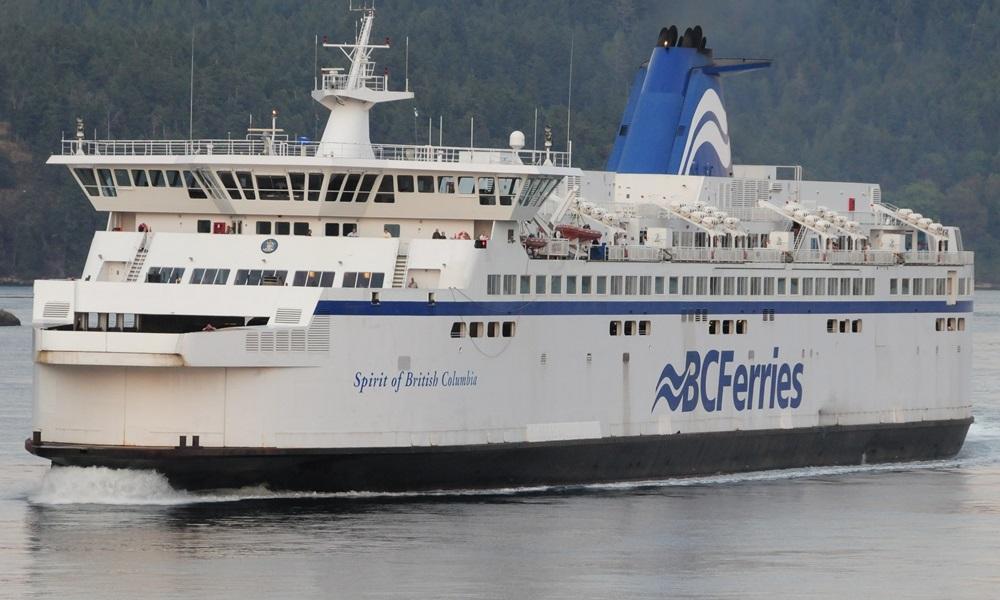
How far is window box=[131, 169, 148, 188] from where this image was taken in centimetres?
3678

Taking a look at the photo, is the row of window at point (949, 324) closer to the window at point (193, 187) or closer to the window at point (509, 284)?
the window at point (509, 284)

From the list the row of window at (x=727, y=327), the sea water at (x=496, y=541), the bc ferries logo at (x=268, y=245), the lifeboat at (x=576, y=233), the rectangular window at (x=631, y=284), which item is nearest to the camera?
the sea water at (x=496, y=541)

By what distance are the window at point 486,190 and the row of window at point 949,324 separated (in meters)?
13.6

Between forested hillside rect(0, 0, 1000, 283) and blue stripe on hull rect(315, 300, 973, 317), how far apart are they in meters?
53.6

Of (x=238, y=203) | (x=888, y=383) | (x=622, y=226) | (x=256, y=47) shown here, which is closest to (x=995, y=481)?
(x=888, y=383)

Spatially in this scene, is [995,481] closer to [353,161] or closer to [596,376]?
[596,376]

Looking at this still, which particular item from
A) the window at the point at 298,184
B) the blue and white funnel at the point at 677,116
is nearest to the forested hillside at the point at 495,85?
the blue and white funnel at the point at 677,116

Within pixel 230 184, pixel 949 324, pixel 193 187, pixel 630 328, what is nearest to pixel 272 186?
pixel 230 184

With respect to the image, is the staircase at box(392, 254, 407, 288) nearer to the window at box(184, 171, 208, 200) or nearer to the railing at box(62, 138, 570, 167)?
the railing at box(62, 138, 570, 167)

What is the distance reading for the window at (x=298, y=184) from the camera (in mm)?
35938

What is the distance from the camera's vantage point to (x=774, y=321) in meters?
42.4

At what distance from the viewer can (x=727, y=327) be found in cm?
4138

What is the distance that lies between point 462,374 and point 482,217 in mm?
2596

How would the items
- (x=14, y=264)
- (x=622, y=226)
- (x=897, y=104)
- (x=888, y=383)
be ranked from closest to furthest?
1. (x=622, y=226)
2. (x=888, y=383)
3. (x=14, y=264)
4. (x=897, y=104)
